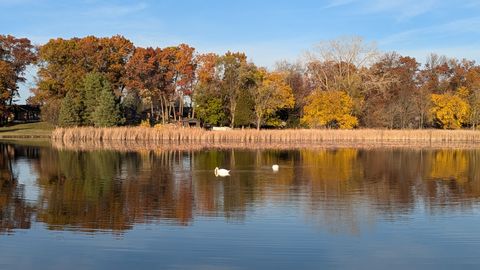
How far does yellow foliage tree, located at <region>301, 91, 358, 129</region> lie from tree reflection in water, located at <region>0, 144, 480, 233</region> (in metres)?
28.4

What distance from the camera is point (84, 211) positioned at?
16812 millimetres

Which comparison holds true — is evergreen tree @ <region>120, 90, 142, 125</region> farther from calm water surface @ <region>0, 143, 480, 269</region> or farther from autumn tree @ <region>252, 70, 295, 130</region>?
calm water surface @ <region>0, 143, 480, 269</region>

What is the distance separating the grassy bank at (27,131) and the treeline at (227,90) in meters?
2.17

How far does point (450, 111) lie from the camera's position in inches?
2643

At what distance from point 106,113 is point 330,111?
23.5 m

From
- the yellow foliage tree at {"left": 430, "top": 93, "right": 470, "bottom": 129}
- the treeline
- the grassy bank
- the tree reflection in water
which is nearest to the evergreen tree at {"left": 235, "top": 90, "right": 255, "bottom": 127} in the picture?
the treeline

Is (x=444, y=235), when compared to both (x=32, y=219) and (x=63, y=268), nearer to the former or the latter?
(x=63, y=268)

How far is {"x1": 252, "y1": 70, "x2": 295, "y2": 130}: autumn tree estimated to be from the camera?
→ 66.9 m

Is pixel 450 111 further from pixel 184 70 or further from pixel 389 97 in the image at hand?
pixel 184 70

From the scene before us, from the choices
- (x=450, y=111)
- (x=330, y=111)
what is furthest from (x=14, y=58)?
(x=450, y=111)

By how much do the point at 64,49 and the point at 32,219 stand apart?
58506 millimetres

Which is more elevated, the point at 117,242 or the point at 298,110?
the point at 298,110

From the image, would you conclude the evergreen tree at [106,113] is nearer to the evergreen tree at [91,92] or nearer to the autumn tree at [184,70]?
the evergreen tree at [91,92]

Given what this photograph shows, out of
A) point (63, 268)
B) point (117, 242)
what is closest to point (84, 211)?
point (117, 242)
